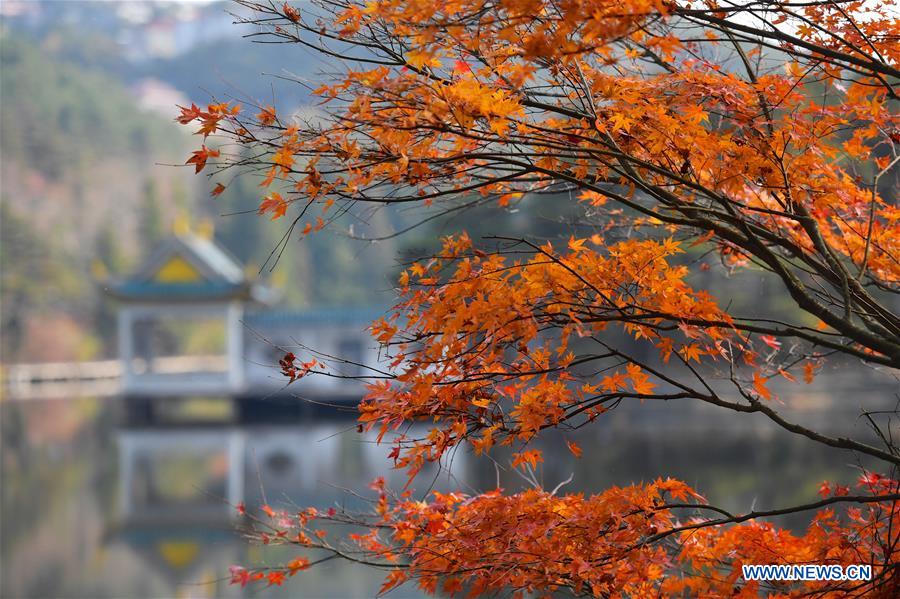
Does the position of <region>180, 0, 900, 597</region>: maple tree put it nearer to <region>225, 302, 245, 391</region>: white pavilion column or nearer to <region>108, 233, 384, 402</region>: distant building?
<region>108, 233, 384, 402</region>: distant building

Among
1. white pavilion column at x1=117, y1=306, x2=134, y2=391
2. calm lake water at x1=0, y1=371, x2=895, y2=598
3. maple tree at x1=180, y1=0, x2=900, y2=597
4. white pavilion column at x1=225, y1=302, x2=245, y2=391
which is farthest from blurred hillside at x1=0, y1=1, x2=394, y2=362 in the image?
maple tree at x1=180, y1=0, x2=900, y2=597

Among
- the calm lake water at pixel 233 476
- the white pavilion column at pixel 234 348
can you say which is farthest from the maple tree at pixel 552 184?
the white pavilion column at pixel 234 348

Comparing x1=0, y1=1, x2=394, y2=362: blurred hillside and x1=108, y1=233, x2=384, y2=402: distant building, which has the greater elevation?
x1=0, y1=1, x2=394, y2=362: blurred hillside

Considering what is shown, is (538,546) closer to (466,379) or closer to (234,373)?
(466,379)

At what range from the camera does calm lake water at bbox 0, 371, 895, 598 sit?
10188 millimetres

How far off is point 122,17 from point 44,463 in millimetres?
100944

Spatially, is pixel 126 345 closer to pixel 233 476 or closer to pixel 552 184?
pixel 233 476

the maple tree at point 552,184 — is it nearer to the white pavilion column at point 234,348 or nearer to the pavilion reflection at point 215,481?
the pavilion reflection at point 215,481

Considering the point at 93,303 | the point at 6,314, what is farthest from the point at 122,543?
the point at 93,303

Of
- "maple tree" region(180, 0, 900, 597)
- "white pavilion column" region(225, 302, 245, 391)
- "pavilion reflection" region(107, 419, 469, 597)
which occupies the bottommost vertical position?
"pavilion reflection" region(107, 419, 469, 597)

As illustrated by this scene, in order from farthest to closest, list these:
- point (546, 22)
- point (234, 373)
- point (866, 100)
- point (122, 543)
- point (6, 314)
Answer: point (6, 314), point (234, 373), point (122, 543), point (866, 100), point (546, 22)

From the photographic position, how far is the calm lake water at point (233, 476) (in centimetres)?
1019

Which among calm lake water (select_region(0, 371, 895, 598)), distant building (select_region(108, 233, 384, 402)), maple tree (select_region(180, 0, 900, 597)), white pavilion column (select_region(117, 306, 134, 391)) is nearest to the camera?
maple tree (select_region(180, 0, 900, 597))

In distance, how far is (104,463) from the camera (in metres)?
16.6
